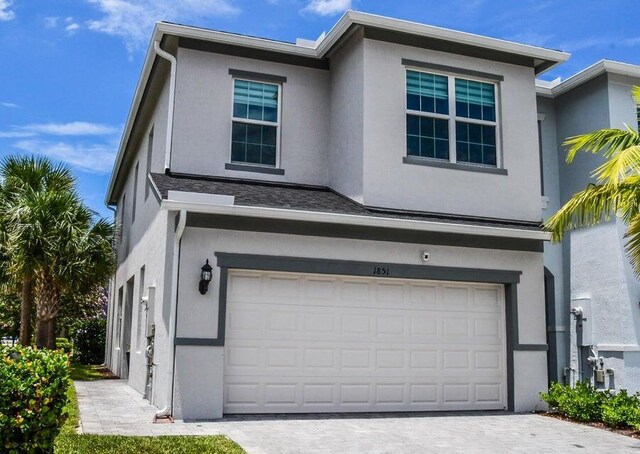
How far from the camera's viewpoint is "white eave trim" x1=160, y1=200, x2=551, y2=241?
416 inches

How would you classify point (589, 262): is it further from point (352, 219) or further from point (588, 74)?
point (352, 219)

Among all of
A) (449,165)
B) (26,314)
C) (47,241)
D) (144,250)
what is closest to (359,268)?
(449,165)

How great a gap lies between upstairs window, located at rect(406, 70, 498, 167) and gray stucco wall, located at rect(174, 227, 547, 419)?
6.48ft

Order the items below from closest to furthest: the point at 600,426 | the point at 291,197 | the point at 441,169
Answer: the point at 600,426 → the point at 291,197 → the point at 441,169

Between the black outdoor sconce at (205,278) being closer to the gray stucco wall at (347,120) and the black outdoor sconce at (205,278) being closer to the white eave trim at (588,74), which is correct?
the gray stucco wall at (347,120)

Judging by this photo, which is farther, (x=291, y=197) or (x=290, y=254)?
(x=291, y=197)

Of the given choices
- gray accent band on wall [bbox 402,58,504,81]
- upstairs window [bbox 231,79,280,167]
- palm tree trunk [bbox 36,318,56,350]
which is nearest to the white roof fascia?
gray accent band on wall [bbox 402,58,504,81]

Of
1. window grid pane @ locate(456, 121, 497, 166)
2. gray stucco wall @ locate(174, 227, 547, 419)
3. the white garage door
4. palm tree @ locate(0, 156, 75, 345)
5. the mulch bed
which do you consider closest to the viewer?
the mulch bed

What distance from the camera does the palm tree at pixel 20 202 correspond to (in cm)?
1664

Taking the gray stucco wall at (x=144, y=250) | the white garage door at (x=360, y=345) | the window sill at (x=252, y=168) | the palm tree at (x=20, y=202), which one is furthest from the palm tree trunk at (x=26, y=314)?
the white garage door at (x=360, y=345)

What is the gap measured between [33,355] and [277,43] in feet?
29.1

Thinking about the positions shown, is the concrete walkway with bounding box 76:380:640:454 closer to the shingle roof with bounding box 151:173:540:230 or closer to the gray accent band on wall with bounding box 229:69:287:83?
the shingle roof with bounding box 151:173:540:230

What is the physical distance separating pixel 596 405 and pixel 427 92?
6236 mm

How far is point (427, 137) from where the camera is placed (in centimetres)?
1295
